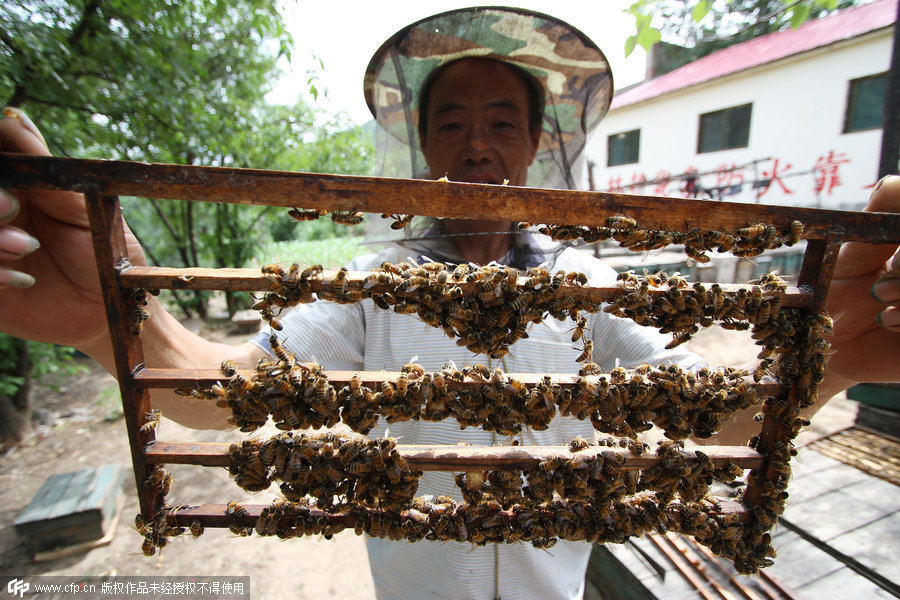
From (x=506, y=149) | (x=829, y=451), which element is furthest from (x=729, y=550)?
(x=829, y=451)

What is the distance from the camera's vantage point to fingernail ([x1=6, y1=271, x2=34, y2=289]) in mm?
1242

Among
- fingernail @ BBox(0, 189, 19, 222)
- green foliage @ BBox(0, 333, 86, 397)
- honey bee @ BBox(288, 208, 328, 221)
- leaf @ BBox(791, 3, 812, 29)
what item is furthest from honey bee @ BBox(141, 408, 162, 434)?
green foliage @ BBox(0, 333, 86, 397)

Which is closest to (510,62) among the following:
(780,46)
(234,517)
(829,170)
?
(234,517)

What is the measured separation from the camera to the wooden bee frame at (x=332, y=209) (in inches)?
45.1

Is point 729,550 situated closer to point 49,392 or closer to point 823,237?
point 823,237

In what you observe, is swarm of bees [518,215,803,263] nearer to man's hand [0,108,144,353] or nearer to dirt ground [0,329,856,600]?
man's hand [0,108,144,353]

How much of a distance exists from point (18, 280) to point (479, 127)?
1943 mm

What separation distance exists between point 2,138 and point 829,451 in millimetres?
6981

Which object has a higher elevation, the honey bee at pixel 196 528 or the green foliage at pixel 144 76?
the green foliage at pixel 144 76

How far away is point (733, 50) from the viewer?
21891 millimetres

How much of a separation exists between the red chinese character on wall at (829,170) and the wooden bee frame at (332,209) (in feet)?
62.4

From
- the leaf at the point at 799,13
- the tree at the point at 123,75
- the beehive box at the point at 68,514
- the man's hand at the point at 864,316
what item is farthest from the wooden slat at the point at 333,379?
the beehive box at the point at 68,514

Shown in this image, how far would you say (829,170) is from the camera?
15.3 metres

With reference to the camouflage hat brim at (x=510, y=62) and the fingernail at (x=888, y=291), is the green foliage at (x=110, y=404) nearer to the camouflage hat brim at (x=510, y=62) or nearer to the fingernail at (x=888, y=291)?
the camouflage hat brim at (x=510, y=62)
